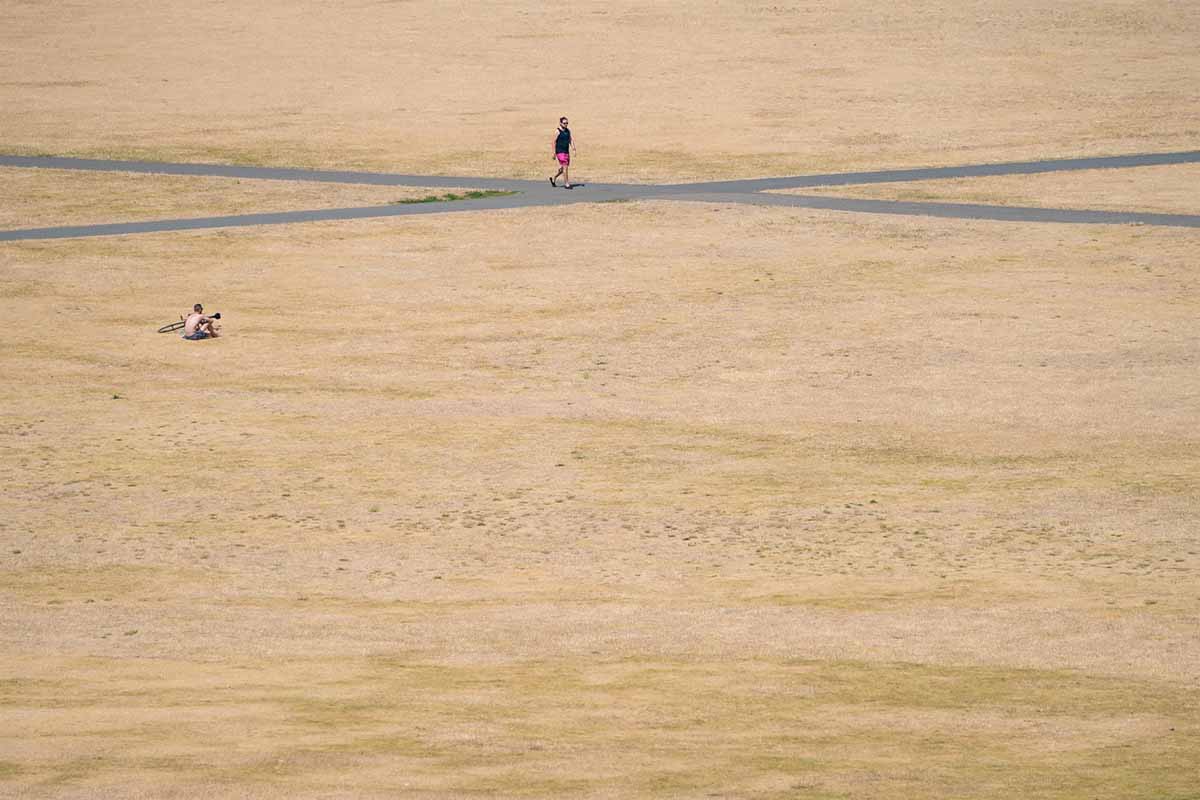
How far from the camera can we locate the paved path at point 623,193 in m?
38.9

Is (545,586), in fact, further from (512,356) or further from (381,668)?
(512,356)

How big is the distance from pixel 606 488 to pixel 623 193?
21622mm

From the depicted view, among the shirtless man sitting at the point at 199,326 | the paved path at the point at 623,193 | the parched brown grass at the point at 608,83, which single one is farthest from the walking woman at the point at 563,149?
the shirtless man sitting at the point at 199,326

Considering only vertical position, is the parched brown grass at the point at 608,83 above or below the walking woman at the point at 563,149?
above

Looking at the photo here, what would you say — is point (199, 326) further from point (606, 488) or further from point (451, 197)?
point (451, 197)

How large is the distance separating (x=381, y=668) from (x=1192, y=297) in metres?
20.7

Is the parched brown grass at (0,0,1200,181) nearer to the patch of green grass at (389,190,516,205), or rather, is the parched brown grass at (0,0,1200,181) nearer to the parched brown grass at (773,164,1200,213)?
the parched brown grass at (773,164,1200,213)

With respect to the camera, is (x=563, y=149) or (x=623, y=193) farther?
(x=623, y=193)

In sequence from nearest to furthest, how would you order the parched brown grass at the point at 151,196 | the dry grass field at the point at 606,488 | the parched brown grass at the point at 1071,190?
1. the dry grass field at the point at 606,488
2. the parched brown grass at the point at 1071,190
3. the parched brown grass at the point at 151,196

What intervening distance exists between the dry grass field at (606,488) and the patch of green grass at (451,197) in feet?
3.76

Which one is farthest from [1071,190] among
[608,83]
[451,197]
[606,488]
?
[606,488]

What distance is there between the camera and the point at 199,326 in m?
29.7

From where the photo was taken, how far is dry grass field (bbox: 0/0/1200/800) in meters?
14.1

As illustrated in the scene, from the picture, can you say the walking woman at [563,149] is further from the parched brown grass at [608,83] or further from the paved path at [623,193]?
the parched brown grass at [608,83]
